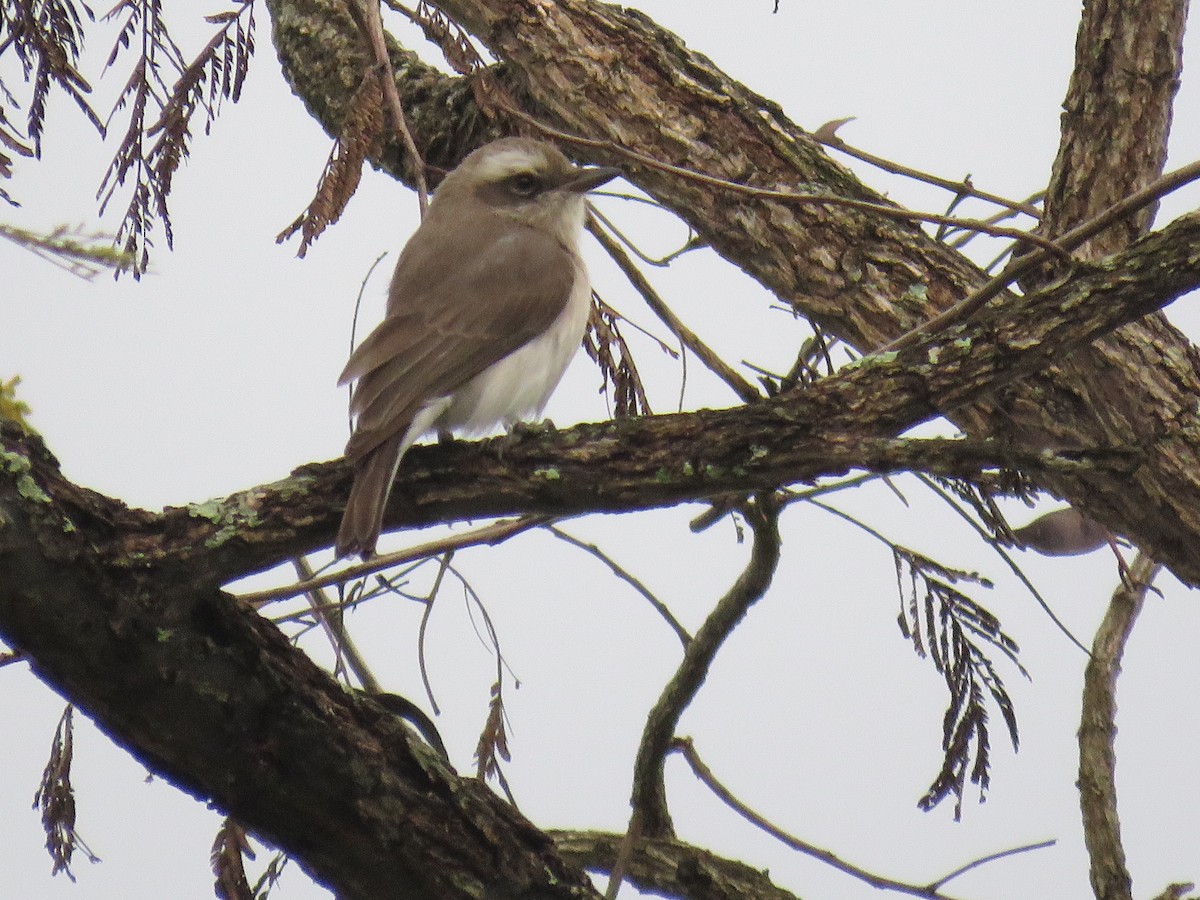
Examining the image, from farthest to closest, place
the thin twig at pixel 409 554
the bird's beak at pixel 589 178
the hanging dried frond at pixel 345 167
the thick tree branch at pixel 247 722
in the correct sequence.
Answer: the bird's beak at pixel 589 178, the thin twig at pixel 409 554, the hanging dried frond at pixel 345 167, the thick tree branch at pixel 247 722

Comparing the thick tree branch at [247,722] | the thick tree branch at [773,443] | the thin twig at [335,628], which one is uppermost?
the thin twig at [335,628]

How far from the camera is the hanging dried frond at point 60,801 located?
402 centimetres

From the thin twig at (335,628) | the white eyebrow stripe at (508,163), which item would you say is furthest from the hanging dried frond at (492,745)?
the white eyebrow stripe at (508,163)

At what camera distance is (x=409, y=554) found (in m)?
4.46

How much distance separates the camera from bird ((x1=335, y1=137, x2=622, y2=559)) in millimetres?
4438

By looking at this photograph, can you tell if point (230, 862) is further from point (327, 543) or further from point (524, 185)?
point (524, 185)

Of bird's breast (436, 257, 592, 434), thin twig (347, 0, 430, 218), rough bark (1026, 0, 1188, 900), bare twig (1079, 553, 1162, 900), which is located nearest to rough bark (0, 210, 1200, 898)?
thin twig (347, 0, 430, 218)

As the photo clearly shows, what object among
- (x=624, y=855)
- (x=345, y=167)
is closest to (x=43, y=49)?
(x=345, y=167)

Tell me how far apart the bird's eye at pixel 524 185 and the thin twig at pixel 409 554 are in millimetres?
1602

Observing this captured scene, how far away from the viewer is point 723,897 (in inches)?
181

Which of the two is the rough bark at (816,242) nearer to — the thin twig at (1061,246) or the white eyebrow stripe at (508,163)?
the white eyebrow stripe at (508,163)

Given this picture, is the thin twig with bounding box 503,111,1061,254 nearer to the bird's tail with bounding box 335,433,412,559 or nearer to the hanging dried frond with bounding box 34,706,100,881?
the bird's tail with bounding box 335,433,412,559

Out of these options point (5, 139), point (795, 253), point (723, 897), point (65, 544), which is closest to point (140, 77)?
point (5, 139)

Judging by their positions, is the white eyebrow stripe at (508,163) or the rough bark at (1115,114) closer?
the rough bark at (1115,114)
